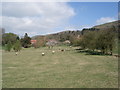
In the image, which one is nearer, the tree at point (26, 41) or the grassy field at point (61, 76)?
the grassy field at point (61, 76)

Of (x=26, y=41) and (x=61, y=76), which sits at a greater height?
(x=26, y=41)

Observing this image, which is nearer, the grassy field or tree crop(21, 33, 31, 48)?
the grassy field

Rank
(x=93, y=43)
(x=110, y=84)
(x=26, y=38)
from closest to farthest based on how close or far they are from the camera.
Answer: (x=110, y=84) < (x=93, y=43) < (x=26, y=38)

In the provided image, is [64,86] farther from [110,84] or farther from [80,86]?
[110,84]

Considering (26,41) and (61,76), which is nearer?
(61,76)

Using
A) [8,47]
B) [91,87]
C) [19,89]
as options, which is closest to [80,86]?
[91,87]

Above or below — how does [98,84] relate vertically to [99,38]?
below

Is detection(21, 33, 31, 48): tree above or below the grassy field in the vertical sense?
above

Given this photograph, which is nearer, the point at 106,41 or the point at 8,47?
the point at 106,41

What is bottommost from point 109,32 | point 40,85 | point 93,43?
point 40,85

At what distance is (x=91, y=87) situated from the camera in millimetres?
7293

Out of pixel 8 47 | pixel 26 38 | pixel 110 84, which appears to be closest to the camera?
pixel 110 84

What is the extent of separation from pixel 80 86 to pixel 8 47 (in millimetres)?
44623

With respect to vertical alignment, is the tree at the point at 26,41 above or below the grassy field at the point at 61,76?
above
